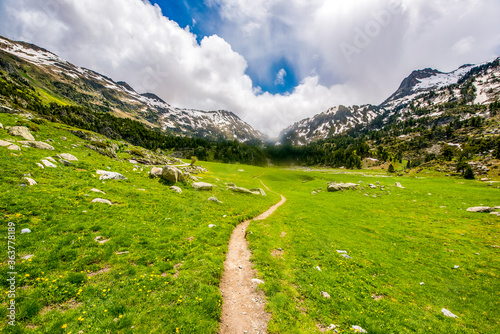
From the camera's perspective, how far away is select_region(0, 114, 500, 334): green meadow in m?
7.91

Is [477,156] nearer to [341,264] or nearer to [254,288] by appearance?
[341,264]

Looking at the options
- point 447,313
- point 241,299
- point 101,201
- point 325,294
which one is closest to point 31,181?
point 101,201

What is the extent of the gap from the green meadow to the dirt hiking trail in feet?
1.94

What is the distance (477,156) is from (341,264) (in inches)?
6396

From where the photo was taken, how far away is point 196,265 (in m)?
11.7

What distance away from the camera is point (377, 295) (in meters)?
11.6

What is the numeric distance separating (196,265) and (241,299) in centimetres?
363

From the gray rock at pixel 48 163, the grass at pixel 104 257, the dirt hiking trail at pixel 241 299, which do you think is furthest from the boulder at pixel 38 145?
the dirt hiking trail at pixel 241 299

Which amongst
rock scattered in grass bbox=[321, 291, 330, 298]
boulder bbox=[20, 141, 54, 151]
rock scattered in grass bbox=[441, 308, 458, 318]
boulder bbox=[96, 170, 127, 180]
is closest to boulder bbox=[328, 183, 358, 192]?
rock scattered in grass bbox=[441, 308, 458, 318]

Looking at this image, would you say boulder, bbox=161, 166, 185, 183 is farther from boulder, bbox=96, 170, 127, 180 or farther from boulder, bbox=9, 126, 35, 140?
boulder, bbox=9, 126, 35, 140

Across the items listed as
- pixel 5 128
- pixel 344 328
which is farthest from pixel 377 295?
pixel 5 128

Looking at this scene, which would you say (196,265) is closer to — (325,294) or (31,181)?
(325,294)

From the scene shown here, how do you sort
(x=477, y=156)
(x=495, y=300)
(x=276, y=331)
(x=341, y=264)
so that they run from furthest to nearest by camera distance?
(x=477, y=156)
(x=341, y=264)
(x=495, y=300)
(x=276, y=331)

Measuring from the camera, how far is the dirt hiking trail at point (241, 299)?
8.34 meters
